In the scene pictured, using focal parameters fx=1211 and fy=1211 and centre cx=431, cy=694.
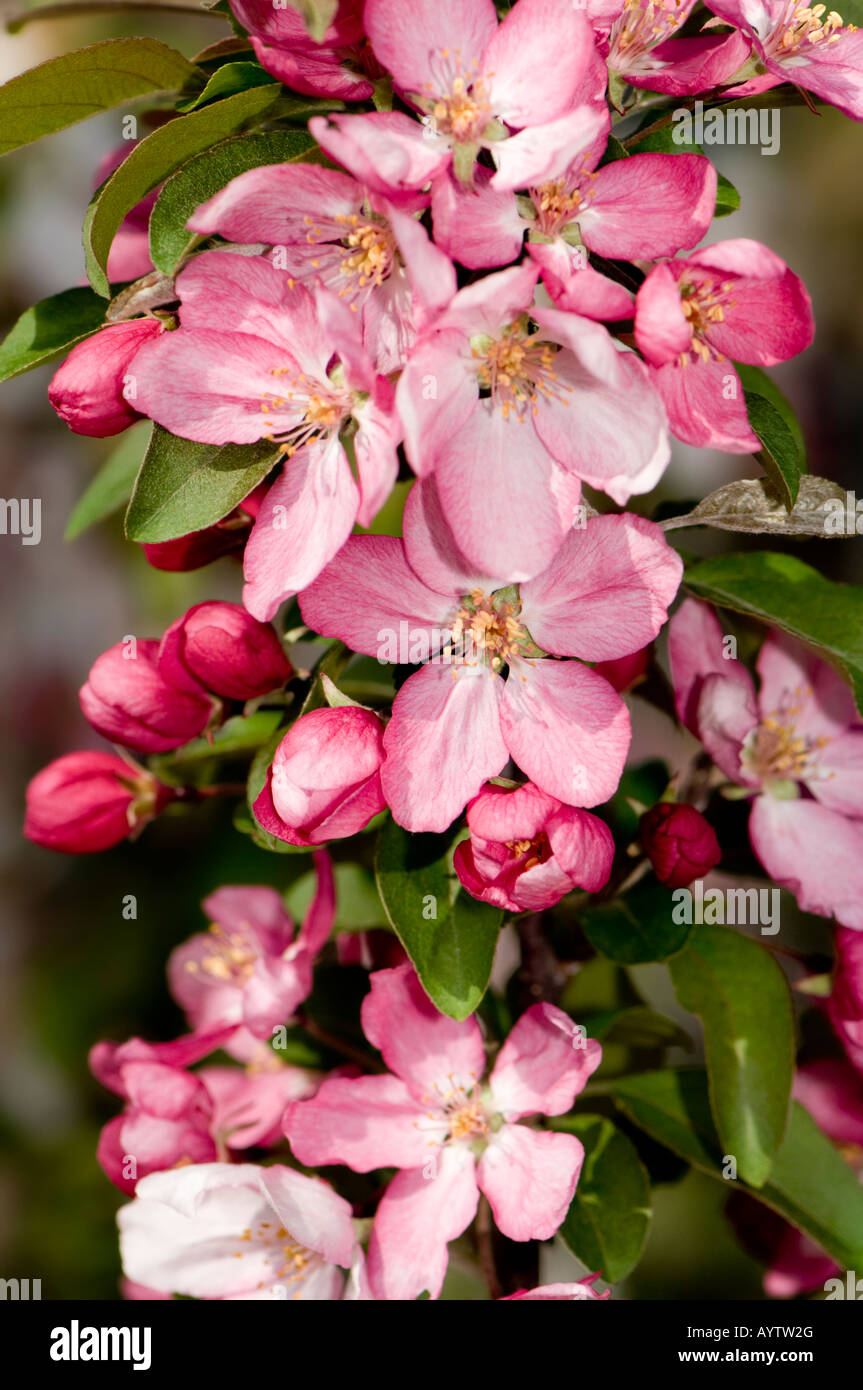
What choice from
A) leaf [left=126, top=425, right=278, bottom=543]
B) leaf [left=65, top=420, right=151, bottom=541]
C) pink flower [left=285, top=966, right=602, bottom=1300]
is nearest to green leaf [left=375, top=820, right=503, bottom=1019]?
pink flower [left=285, top=966, right=602, bottom=1300]

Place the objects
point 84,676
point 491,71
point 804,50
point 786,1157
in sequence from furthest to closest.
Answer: point 84,676, point 786,1157, point 804,50, point 491,71

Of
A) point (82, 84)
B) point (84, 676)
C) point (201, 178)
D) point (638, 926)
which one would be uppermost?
point (82, 84)

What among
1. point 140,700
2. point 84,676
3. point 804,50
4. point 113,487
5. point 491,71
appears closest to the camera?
point 491,71

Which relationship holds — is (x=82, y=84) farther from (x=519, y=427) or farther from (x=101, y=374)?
A: (x=519, y=427)

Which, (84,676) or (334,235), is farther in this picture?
(84,676)

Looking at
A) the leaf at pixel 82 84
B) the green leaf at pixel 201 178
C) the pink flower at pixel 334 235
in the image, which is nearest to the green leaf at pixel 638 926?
the pink flower at pixel 334 235

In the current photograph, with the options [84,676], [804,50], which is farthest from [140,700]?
[84,676]

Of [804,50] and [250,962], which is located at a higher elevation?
[804,50]
